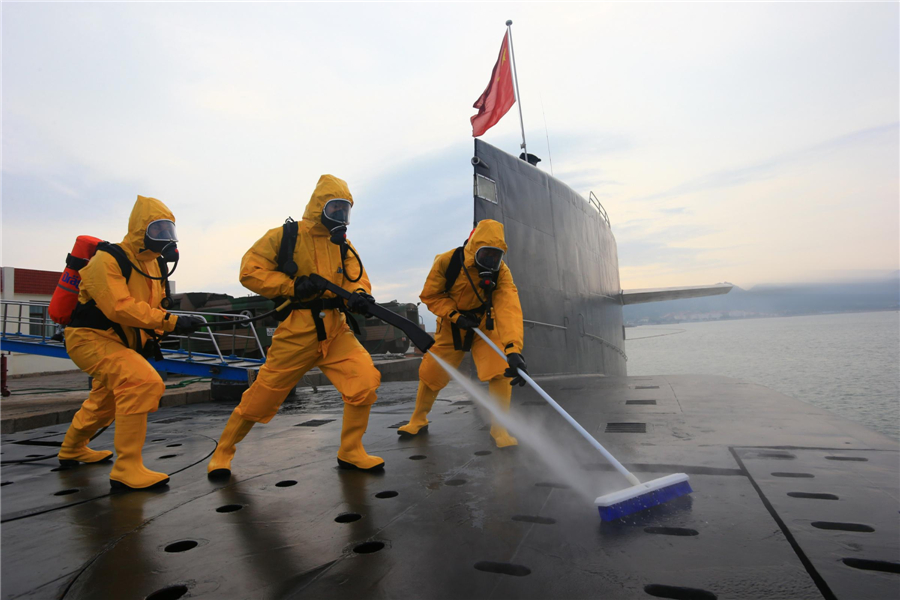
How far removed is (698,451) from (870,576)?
178 cm

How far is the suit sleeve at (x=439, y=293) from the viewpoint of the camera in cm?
449

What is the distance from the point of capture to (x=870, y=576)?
70.9 inches

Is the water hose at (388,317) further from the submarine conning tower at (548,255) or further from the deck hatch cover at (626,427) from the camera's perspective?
the submarine conning tower at (548,255)

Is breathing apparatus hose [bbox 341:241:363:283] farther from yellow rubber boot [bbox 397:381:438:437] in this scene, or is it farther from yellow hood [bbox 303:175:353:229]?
yellow rubber boot [bbox 397:381:438:437]

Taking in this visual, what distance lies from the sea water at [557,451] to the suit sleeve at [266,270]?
153 cm

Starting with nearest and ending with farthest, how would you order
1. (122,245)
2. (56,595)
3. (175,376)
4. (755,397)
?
(56,595) < (122,245) < (755,397) < (175,376)

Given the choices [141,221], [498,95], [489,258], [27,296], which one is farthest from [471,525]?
[27,296]

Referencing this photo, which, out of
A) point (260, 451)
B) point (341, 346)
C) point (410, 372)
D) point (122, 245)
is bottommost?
point (410, 372)

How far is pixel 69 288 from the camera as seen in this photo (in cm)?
383

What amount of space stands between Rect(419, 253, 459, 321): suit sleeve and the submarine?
1.10 m

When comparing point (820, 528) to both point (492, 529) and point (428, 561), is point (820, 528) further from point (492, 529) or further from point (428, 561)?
A: point (428, 561)

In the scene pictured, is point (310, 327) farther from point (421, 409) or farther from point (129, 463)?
point (421, 409)

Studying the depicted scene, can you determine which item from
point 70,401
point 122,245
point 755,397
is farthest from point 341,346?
point 70,401

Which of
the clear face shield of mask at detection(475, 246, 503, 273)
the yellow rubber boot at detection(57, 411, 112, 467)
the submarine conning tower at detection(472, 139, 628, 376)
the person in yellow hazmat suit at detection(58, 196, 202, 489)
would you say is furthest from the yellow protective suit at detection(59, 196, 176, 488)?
the submarine conning tower at detection(472, 139, 628, 376)
